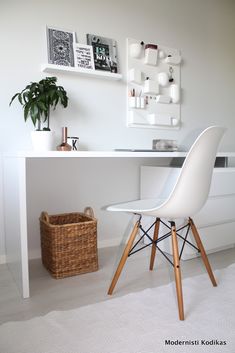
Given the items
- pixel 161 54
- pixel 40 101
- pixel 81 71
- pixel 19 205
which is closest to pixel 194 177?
pixel 19 205

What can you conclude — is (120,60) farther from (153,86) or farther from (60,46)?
(60,46)

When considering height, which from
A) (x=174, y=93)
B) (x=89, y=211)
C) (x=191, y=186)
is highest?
(x=174, y=93)

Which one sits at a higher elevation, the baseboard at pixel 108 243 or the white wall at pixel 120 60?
the white wall at pixel 120 60

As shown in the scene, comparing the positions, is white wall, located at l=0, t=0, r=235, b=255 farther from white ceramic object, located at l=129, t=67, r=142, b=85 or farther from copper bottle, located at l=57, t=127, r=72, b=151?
copper bottle, located at l=57, t=127, r=72, b=151

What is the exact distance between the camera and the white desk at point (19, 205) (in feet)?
4.36

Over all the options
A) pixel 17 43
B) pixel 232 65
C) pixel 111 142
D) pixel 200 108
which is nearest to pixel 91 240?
pixel 111 142

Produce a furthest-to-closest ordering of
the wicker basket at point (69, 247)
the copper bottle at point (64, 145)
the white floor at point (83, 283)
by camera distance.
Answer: the copper bottle at point (64, 145)
the wicker basket at point (69, 247)
the white floor at point (83, 283)

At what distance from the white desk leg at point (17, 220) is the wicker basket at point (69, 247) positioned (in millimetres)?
190

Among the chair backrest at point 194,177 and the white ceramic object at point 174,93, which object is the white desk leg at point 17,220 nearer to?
the chair backrest at point 194,177

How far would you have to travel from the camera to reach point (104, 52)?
2033 millimetres

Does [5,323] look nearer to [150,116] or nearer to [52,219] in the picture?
[52,219]

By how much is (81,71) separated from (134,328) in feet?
5.03

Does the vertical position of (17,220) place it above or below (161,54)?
below

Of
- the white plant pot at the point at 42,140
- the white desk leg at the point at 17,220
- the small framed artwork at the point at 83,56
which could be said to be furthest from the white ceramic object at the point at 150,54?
the white desk leg at the point at 17,220
